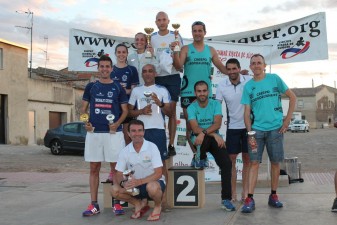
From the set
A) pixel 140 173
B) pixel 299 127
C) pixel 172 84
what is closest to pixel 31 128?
pixel 172 84

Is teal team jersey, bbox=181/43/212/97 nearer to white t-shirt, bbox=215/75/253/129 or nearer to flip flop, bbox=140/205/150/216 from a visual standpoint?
white t-shirt, bbox=215/75/253/129

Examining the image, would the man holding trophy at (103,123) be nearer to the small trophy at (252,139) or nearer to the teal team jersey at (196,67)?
the teal team jersey at (196,67)

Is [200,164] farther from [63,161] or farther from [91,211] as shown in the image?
[63,161]

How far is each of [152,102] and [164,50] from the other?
34.5 inches

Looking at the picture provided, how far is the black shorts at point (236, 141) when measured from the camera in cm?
667

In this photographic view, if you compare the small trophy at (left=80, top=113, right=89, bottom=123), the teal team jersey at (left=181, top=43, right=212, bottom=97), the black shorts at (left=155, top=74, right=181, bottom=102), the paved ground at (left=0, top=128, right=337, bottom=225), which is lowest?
the paved ground at (left=0, top=128, right=337, bottom=225)

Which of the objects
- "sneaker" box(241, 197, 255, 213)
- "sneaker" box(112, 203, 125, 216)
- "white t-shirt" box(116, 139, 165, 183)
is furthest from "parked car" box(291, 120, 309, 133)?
"white t-shirt" box(116, 139, 165, 183)

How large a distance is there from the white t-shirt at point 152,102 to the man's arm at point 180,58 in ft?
1.26

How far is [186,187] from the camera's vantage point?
6582mm

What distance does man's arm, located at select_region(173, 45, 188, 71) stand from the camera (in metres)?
6.37

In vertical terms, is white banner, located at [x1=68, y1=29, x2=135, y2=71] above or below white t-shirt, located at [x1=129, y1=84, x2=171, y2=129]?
above

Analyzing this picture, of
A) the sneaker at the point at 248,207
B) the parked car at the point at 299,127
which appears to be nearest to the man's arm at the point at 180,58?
the sneaker at the point at 248,207

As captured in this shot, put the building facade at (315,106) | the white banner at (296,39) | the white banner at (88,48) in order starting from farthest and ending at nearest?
1. the building facade at (315,106)
2. the white banner at (88,48)
3. the white banner at (296,39)

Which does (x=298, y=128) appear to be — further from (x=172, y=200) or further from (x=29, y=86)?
(x=172, y=200)
